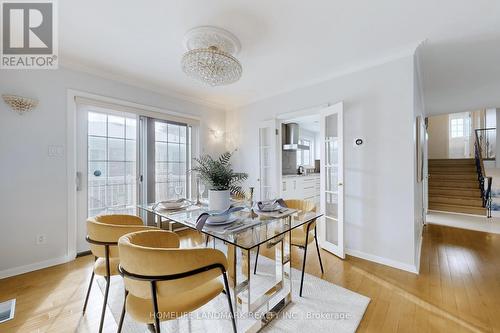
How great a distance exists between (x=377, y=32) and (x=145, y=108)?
3.12 m

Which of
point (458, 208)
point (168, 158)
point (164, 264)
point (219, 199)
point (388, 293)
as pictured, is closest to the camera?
point (164, 264)

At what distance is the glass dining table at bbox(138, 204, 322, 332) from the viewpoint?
135cm

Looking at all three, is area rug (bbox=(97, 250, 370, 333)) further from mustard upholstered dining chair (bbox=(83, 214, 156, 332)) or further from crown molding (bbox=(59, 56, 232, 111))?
crown molding (bbox=(59, 56, 232, 111))

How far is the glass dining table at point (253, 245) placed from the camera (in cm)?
135

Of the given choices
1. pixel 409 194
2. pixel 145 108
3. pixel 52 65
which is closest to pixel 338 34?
pixel 409 194

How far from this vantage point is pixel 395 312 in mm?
1676

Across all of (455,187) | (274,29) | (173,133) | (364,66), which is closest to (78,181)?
(173,133)

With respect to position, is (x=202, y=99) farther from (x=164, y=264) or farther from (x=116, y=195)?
(x=164, y=264)

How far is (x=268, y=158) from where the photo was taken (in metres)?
3.87

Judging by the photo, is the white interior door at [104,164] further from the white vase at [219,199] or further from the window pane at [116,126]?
the white vase at [219,199]

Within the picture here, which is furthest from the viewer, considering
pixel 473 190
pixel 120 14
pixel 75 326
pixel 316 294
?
pixel 473 190

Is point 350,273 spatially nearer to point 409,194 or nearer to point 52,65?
point 409,194

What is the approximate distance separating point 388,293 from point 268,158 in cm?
252

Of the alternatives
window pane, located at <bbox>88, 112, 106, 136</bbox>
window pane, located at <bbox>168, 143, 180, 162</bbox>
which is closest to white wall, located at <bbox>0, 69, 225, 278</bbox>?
window pane, located at <bbox>88, 112, 106, 136</bbox>
